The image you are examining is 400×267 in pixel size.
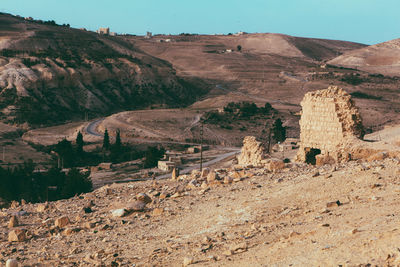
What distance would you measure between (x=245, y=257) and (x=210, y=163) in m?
40.8

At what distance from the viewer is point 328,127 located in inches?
773

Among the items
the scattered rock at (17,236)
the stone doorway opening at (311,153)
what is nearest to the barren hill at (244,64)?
the stone doorway opening at (311,153)

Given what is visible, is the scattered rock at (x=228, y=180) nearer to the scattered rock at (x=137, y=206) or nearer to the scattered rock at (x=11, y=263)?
the scattered rock at (x=137, y=206)

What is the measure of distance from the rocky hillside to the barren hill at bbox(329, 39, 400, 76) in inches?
2145

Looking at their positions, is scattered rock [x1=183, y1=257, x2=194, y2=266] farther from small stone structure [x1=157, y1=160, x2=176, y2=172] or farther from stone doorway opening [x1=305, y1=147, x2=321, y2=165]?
small stone structure [x1=157, y1=160, x2=176, y2=172]

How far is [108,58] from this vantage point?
103375 millimetres

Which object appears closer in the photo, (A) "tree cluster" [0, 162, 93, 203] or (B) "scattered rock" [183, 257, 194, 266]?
(B) "scattered rock" [183, 257, 194, 266]

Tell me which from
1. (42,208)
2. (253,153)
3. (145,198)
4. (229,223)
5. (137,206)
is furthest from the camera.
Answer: (253,153)

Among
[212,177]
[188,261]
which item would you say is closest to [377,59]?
[212,177]

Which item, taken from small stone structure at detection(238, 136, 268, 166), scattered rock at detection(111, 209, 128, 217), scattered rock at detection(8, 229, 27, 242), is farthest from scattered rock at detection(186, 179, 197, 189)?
small stone structure at detection(238, 136, 268, 166)

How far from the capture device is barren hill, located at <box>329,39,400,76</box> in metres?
140

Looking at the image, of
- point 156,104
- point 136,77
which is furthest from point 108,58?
point 156,104

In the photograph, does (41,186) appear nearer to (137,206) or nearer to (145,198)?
(145,198)

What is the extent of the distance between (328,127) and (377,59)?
142m
